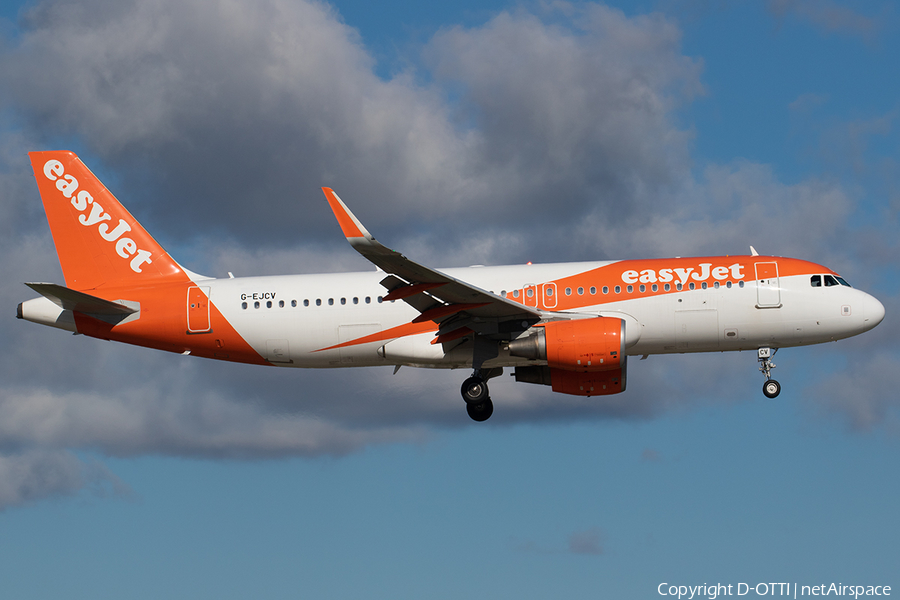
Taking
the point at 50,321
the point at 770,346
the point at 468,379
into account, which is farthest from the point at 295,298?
the point at 770,346

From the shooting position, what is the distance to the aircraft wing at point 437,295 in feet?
79.6

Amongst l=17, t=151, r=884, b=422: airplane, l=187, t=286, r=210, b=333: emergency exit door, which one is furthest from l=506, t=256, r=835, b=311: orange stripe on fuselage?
l=187, t=286, r=210, b=333: emergency exit door

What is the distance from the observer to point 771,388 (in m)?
30.6

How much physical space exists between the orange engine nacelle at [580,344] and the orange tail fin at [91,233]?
13181 millimetres

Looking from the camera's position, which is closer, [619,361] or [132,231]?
[619,361]

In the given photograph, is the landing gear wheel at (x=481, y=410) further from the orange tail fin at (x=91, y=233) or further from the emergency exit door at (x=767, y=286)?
the orange tail fin at (x=91, y=233)

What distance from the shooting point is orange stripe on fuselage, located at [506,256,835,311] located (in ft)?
97.6

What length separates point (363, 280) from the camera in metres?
31.3

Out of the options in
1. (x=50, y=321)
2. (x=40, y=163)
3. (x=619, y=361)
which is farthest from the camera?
(x=40, y=163)

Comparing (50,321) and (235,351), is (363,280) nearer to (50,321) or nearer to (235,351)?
(235,351)

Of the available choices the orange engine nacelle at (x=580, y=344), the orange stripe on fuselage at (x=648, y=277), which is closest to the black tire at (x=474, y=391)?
the orange stripe on fuselage at (x=648, y=277)

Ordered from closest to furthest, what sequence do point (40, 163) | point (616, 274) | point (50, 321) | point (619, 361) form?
point (619, 361) → point (616, 274) → point (50, 321) → point (40, 163)

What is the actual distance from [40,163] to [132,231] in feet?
14.9

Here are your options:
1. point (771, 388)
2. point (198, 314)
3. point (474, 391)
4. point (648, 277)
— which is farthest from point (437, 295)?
point (771, 388)
